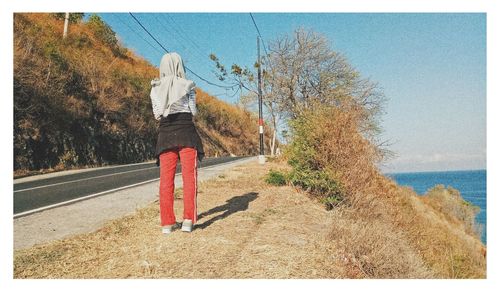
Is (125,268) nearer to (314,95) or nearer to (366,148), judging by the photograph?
(366,148)

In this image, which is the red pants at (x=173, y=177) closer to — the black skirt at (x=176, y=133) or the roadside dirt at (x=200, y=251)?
the black skirt at (x=176, y=133)

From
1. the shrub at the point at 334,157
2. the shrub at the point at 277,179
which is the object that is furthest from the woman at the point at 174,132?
the shrub at the point at 277,179

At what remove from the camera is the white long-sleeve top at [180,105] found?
179 inches

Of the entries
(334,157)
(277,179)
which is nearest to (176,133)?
(334,157)

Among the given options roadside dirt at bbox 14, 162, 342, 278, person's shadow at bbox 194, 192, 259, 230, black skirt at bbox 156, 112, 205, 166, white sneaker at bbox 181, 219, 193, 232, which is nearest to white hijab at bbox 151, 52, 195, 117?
black skirt at bbox 156, 112, 205, 166

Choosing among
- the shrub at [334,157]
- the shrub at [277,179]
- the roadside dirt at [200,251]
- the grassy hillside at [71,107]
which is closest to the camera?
the roadside dirt at [200,251]

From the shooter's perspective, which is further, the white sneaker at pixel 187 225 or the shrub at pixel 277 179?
the shrub at pixel 277 179

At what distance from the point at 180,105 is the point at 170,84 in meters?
0.27

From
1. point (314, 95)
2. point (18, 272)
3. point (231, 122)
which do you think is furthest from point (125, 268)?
point (231, 122)

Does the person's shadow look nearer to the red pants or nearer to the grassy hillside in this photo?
the red pants

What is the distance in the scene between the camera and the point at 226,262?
3.77m

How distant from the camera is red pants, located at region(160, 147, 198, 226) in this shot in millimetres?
4645

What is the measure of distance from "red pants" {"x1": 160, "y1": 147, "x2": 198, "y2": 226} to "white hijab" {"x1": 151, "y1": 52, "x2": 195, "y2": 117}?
51 cm
